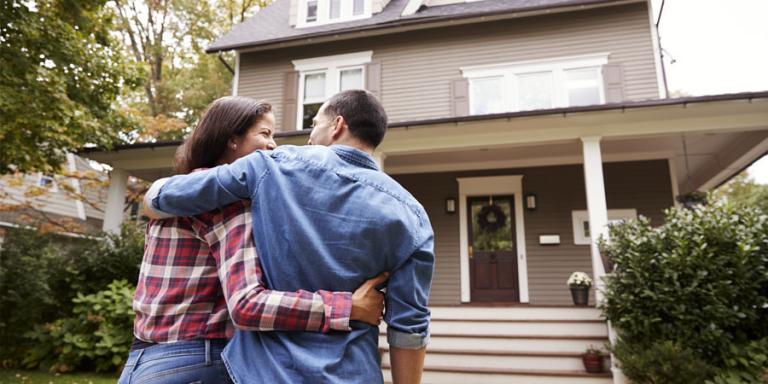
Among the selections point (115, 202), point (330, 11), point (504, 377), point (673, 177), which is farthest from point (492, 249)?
point (115, 202)

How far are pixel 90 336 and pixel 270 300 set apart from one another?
269 inches

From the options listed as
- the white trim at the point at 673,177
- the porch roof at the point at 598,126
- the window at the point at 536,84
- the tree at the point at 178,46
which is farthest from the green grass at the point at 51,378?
the tree at the point at 178,46

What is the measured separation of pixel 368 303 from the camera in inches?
43.1

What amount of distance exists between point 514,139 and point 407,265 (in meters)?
6.36

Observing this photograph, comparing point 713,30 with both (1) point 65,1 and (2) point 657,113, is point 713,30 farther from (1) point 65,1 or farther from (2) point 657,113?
(1) point 65,1

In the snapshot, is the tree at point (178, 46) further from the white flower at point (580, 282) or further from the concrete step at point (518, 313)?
the white flower at point (580, 282)

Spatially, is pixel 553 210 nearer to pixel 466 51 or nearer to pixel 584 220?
pixel 584 220

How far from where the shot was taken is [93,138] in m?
8.13

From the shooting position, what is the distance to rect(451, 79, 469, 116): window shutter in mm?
9250

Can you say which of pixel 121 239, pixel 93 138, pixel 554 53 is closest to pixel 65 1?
pixel 93 138

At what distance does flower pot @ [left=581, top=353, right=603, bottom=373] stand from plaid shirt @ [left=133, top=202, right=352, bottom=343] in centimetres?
531

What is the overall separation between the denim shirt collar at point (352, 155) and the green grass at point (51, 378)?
5.86 metres

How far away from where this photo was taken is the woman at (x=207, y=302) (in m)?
1.05

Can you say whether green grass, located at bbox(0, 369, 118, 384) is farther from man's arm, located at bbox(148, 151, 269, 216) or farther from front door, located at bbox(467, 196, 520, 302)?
front door, located at bbox(467, 196, 520, 302)
